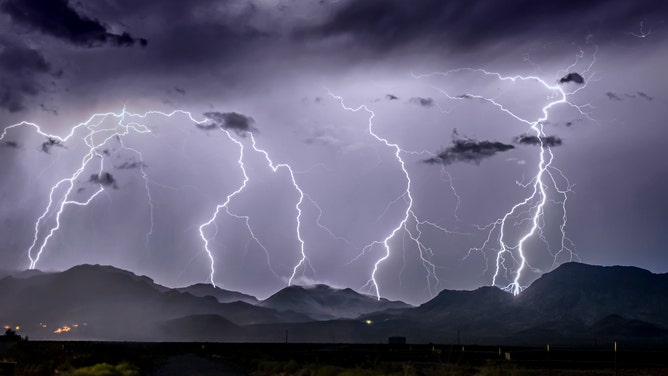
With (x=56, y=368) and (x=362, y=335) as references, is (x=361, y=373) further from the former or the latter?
(x=362, y=335)

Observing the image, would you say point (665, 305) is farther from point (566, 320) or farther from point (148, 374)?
point (148, 374)

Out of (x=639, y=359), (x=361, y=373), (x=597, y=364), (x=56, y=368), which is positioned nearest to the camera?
(x=361, y=373)

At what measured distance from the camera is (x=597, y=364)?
37688 millimetres

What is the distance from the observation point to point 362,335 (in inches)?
7101

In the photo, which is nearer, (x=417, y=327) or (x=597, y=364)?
(x=597, y=364)

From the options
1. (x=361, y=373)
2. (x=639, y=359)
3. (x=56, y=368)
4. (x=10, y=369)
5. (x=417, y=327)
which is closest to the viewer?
(x=10, y=369)

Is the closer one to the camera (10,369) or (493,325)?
(10,369)

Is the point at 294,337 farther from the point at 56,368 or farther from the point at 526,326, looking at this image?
the point at 56,368

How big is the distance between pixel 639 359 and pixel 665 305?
17219cm

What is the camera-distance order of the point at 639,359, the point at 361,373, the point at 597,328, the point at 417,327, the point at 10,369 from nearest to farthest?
1. the point at 10,369
2. the point at 361,373
3. the point at 639,359
4. the point at 597,328
5. the point at 417,327

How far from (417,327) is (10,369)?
18625cm

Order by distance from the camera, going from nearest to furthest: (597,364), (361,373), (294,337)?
(361,373) < (597,364) < (294,337)

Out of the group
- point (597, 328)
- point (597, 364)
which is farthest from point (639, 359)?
point (597, 328)

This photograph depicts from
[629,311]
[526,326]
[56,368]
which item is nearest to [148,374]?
[56,368]
